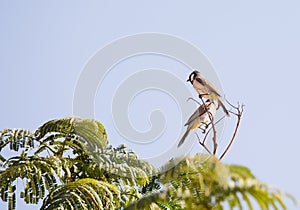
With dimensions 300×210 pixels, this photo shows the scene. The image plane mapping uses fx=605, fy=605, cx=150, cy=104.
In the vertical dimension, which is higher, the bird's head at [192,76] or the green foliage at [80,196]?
the bird's head at [192,76]

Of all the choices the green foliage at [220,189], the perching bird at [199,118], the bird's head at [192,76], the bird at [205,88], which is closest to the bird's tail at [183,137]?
the perching bird at [199,118]

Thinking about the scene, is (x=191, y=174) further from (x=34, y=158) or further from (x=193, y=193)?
(x=34, y=158)

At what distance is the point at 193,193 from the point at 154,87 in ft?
9.08

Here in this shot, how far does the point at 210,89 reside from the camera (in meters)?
5.03

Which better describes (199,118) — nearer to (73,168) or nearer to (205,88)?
(205,88)

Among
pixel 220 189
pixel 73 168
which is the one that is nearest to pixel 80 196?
pixel 73 168

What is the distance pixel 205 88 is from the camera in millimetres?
5070

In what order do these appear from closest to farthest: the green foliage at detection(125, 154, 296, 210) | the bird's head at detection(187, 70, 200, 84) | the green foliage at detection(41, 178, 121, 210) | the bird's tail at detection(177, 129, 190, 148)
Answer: the green foliage at detection(125, 154, 296, 210) < the green foliage at detection(41, 178, 121, 210) < the bird's tail at detection(177, 129, 190, 148) < the bird's head at detection(187, 70, 200, 84)

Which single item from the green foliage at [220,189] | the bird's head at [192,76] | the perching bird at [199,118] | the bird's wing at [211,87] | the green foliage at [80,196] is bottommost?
the green foliage at [220,189]

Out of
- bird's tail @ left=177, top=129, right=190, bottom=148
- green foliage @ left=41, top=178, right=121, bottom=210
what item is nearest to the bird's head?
bird's tail @ left=177, top=129, right=190, bottom=148

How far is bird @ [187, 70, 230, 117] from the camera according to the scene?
16.1 ft

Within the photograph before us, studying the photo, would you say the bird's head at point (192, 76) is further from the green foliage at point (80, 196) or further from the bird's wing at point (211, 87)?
the green foliage at point (80, 196)

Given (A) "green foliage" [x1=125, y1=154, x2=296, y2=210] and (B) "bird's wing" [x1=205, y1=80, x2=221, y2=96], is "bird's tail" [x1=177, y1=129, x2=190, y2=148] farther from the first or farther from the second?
(A) "green foliage" [x1=125, y1=154, x2=296, y2=210]

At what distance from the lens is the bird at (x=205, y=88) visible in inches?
193
